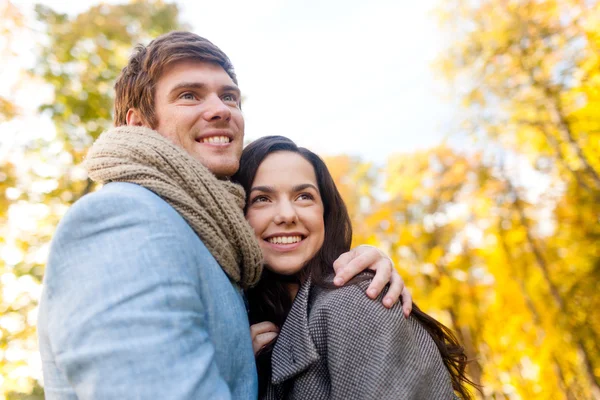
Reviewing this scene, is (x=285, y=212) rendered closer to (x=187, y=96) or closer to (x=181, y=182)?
(x=187, y=96)

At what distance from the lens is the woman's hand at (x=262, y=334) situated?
204 centimetres

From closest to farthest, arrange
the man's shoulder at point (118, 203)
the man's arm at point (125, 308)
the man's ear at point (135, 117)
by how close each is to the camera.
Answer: the man's arm at point (125, 308) < the man's shoulder at point (118, 203) < the man's ear at point (135, 117)

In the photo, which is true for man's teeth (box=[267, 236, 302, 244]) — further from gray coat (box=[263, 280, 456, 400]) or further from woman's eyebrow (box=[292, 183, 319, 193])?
gray coat (box=[263, 280, 456, 400])

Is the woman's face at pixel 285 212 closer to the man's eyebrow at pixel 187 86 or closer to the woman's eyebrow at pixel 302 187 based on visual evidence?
the woman's eyebrow at pixel 302 187

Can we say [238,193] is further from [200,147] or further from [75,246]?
[75,246]

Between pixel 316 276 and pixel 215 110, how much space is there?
92 centimetres

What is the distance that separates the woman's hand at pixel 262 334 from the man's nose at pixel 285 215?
0.52m

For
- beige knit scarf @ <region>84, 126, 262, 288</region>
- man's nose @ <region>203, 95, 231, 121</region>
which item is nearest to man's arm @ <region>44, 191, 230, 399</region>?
beige knit scarf @ <region>84, 126, 262, 288</region>

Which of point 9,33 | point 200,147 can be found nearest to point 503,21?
point 9,33

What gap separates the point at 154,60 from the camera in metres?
2.10

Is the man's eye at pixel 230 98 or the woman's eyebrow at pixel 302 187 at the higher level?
the man's eye at pixel 230 98

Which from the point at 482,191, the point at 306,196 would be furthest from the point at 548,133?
the point at 306,196

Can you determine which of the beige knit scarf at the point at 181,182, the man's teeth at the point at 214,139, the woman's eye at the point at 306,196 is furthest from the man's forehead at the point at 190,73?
the woman's eye at the point at 306,196

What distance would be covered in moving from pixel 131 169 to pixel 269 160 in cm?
117
